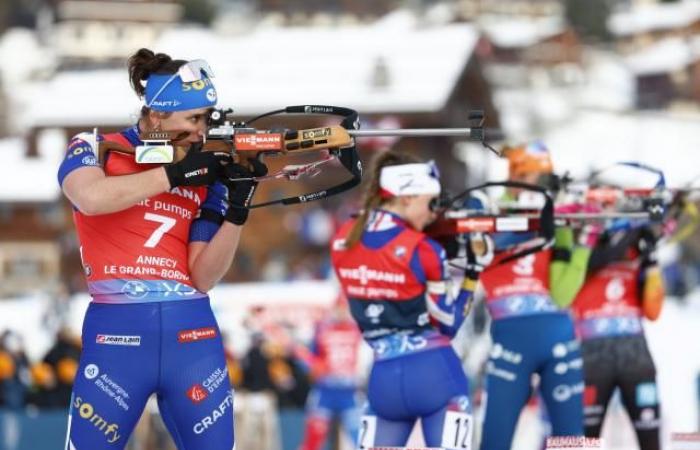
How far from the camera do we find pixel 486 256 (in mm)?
8141

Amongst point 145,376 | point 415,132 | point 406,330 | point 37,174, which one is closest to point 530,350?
point 406,330

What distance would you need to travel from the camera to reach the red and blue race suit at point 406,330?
783 cm

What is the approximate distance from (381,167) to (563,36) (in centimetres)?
10232

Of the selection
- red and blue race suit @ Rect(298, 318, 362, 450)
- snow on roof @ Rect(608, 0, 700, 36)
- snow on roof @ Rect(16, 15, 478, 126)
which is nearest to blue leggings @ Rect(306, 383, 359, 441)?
red and blue race suit @ Rect(298, 318, 362, 450)

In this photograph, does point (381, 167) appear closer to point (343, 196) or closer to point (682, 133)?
point (343, 196)

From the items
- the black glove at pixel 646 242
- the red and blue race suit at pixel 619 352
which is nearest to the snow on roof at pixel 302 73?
the red and blue race suit at pixel 619 352

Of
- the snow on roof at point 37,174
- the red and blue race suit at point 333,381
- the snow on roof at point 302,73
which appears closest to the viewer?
the red and blue race suit at point 333,381

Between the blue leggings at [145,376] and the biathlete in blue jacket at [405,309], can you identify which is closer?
the blue leggings at [145,376]

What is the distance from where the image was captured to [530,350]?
29.4 feet

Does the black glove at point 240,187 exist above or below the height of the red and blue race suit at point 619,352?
above

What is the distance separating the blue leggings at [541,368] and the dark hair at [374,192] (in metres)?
1.34

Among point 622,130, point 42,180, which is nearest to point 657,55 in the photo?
point 622,130

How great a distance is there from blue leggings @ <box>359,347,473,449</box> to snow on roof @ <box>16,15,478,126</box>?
36468 mm

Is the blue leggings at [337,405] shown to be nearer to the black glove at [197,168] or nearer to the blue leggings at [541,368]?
the blue leggings at [541,368]
